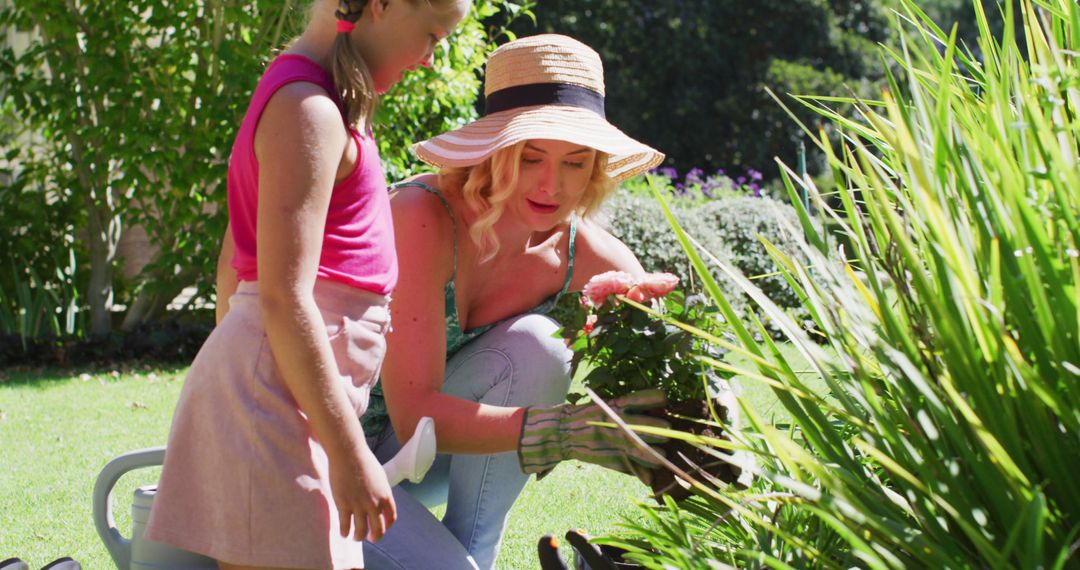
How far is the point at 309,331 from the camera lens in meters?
1.68

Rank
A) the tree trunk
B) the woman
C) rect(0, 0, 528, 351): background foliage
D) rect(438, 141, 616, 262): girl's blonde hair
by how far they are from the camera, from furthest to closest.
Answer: the tree trunk
rect(0, 0, 528, 351): background foliage
rect(438, 141, 616, 262): girl's blonde hair
the woman

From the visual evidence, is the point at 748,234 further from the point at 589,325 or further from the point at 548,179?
the point at 589,325

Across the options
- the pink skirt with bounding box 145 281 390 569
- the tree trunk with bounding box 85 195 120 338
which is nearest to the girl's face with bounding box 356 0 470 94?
the pink skirt with bounding box 145 281 390 569

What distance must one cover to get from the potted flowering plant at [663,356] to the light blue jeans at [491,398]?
374 mm

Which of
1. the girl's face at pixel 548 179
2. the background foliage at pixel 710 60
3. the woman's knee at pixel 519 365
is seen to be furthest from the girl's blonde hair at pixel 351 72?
the background foliage at pixel 710 60

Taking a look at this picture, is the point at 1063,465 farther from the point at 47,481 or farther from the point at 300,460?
the point at 47,481

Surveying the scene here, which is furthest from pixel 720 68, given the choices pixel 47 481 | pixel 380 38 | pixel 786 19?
pixel 380 38

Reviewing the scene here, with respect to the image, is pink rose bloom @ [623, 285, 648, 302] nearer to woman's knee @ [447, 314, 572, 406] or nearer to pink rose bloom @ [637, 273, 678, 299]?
pink rose bloom @ [637, 273, 678, 299]

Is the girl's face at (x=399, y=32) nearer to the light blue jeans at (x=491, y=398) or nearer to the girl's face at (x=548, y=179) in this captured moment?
the girl's face at (x=548, y=179)

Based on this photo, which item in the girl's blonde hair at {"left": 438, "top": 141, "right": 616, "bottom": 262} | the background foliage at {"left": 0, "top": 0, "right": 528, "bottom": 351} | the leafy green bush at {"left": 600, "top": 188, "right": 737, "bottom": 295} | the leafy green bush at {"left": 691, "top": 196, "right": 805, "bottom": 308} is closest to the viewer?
the girl's blonde hair at {"left": 438, "top": 141, "right": 616, "bottom": 262}

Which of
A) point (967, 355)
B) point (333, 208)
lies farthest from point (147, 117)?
point (967, 355)

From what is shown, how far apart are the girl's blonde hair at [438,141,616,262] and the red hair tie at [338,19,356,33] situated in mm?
600

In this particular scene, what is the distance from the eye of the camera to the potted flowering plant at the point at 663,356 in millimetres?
1932

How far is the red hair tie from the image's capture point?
5.91 ft
